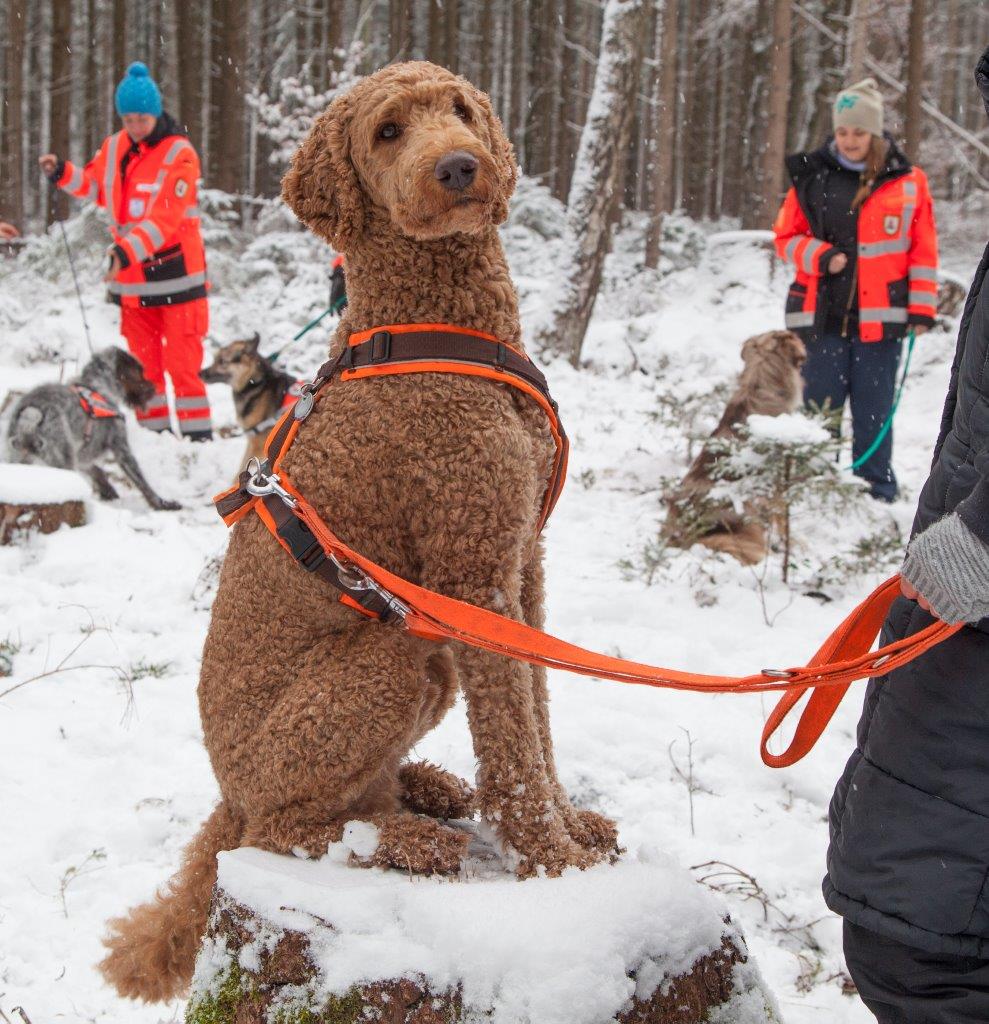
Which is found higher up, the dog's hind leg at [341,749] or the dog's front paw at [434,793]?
the dog's hind leg at [341,749]

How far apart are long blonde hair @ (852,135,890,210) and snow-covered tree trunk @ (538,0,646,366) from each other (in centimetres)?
466

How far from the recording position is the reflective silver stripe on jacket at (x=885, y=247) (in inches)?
238

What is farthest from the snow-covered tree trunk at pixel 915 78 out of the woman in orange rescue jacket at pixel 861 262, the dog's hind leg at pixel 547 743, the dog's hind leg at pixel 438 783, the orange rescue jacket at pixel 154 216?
the dog's hind leg at pixel 438 783

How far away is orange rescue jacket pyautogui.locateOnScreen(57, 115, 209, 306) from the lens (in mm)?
7180

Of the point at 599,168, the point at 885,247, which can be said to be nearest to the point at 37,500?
the point at 885,247

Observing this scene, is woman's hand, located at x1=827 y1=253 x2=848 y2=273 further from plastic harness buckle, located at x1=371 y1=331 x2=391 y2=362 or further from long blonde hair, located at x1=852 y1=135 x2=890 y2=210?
plastic harness buckle, located at x1=371 y1=331 x2=391 y2=362

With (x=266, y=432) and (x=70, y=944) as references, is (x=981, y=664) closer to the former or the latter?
(x=70, y=944)

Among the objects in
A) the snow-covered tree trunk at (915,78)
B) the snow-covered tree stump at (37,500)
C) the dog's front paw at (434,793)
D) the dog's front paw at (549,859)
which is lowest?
the snow-covered tree stump at (37,500)

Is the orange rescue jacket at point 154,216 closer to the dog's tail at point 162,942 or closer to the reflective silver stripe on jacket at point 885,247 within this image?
the reflective silver stripe on jacket at point 885,247

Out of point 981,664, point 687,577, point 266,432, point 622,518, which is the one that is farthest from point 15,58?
point 981,664

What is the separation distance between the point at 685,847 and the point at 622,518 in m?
3.53

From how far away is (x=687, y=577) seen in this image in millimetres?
4926

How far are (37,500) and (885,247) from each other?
5707 millimetres

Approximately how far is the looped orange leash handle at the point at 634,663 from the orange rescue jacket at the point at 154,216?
20.2 feet
